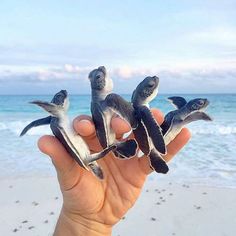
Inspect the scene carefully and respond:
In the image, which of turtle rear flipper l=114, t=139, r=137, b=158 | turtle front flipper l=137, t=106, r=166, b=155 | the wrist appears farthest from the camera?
the wrist

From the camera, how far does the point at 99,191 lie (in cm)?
187

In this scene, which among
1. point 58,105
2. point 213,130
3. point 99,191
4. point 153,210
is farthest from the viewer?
point 213,130

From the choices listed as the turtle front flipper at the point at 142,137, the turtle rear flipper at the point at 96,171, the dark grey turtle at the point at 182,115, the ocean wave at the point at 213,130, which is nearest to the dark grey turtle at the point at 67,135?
the turtle rear flipper at the point at 96,171

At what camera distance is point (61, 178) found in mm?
1756

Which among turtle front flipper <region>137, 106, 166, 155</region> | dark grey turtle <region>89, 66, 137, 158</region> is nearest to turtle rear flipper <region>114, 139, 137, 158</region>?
dark grey turtle <region>89, 66, 137, 158</region>

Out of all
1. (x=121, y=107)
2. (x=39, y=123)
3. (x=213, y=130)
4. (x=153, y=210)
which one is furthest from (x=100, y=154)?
(x=213, y=130)

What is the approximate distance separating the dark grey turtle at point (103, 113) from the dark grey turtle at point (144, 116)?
0.03 metres

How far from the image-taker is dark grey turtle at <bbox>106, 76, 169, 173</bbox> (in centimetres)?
133

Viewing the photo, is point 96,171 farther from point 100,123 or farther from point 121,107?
point 121,107

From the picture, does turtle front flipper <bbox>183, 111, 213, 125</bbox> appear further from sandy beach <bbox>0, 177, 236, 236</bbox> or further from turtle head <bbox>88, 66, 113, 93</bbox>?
sandy beach <bbox>0, 177, 236, 236</bbox>

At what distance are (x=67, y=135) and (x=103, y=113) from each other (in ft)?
0.54

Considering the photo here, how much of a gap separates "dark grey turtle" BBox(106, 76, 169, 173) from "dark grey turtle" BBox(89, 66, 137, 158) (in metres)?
0.03

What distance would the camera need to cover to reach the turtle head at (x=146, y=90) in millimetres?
1361

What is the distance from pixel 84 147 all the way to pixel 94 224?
21.9 inches
